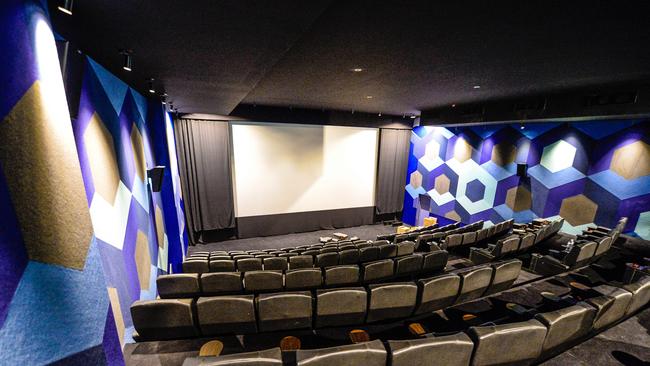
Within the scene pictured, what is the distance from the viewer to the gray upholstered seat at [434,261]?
3.59 m

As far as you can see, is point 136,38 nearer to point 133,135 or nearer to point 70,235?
point 70,235

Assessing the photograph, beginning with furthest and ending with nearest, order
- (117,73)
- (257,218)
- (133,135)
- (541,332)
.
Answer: (257,218), (133,135), (117,73), (541,332)

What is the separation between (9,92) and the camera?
3.61 feet

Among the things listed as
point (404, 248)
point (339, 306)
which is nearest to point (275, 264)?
point (339, 306)

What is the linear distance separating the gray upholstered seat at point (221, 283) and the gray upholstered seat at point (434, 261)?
2696mm

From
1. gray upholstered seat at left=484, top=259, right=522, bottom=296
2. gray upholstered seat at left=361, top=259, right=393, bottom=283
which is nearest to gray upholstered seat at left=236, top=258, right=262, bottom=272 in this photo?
gray upholstered seat at left=361, top=259, right=393, bottom=283

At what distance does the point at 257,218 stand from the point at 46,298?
6.67 m

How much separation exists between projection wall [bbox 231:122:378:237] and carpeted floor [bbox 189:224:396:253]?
10.0 inches

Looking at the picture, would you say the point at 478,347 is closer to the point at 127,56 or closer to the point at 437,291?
the point at 437,291

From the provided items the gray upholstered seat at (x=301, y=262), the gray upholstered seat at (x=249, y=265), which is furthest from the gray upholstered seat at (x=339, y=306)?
the gray upholstered seat at (x=249, y=265)

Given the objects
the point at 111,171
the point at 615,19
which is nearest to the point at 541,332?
the point at 615,19

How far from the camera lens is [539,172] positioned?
21.3 feet

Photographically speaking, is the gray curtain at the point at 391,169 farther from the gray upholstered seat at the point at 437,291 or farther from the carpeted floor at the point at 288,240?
the gray upholstered seat at the point at 437,291

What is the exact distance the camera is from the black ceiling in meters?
1.73
